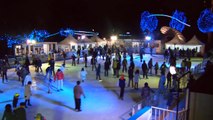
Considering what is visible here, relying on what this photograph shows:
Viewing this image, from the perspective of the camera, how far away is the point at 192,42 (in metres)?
35.3

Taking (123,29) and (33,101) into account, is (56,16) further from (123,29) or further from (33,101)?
(33,101)

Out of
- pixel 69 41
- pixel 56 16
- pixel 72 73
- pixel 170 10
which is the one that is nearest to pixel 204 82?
pixel 72 73

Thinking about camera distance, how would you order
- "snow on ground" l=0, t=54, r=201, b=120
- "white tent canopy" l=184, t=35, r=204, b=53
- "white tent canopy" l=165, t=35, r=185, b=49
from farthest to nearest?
"white tent canopy" l=165, t=35, r=185, b=49 < "white tent canopy" l=184, t=35, r=204, b=53 < "snow on ground" l=0, t=54, r=201, b=120

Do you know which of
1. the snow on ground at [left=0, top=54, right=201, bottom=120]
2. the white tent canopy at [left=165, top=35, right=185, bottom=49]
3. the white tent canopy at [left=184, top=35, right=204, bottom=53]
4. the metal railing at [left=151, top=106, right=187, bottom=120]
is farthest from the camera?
the white tent canopy at [left=165, top=35, right=185, bottom=49]

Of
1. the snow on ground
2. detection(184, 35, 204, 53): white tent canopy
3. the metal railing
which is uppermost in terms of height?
detection(184, 35, 204, 53): white tent canopy

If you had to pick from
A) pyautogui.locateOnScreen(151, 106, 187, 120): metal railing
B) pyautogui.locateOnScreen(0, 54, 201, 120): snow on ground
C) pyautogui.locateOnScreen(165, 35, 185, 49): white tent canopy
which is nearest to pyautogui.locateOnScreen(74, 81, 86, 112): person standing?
pyautogui.locateOnScreen(0, 54, 201, 120): snow on ground

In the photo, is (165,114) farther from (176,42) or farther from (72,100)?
(176,42)

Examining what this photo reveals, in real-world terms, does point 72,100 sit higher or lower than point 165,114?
lower

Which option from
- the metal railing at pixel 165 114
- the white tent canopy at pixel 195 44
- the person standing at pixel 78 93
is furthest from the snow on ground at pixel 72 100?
the white tent canopy at pixel 195 44

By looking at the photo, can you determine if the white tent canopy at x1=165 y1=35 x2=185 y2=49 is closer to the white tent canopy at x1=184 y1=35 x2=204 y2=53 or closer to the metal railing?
the white tent canopy at x1=184 y1=35 x2=204 y2=53

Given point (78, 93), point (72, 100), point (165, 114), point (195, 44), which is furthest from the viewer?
point (195, 44)

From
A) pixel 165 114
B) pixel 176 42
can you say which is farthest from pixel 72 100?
pixel 176 42

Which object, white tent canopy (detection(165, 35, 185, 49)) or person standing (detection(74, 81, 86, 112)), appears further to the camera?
white tent canopy (detection(165, 35, 185, 49))

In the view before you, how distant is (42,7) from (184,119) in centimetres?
5222
